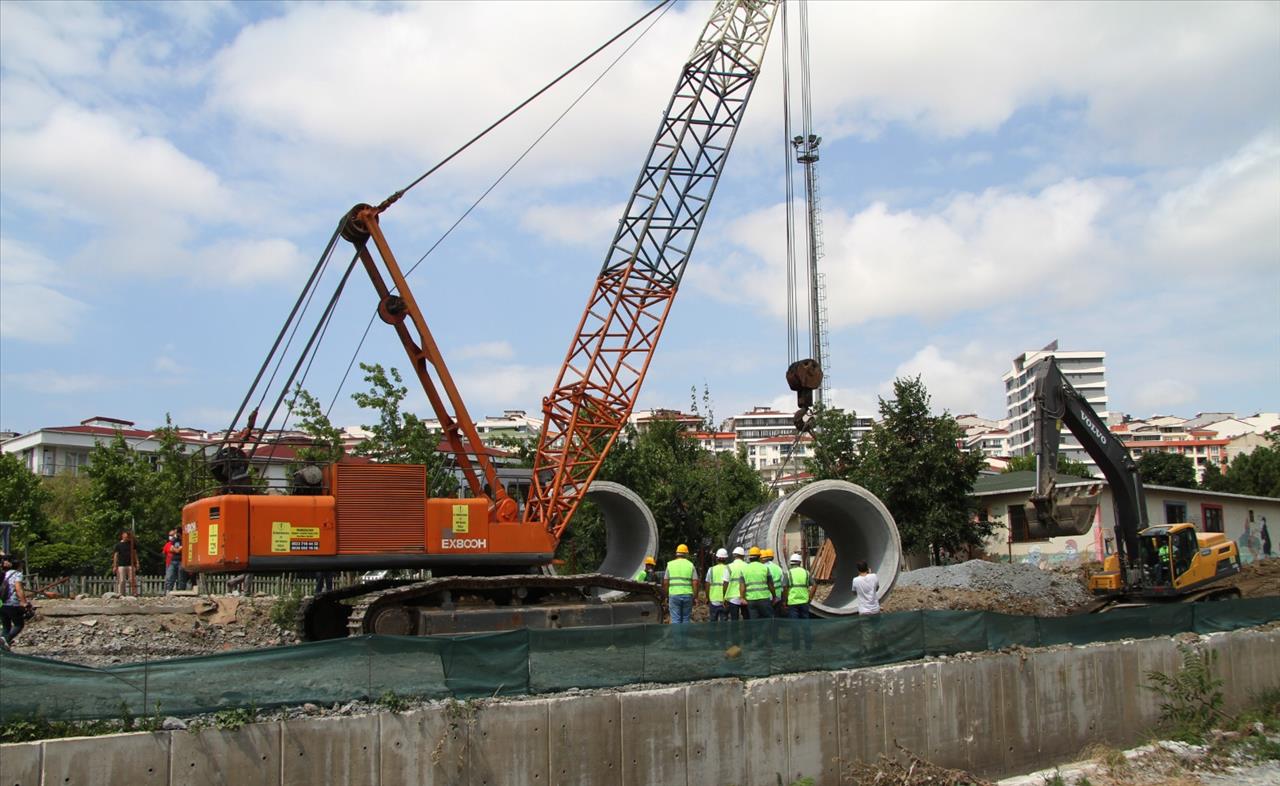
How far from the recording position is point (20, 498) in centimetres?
3912

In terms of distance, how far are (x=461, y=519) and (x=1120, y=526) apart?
44.2ft

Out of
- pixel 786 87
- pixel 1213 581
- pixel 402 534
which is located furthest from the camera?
pixel 786 87

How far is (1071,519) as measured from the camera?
1992 cm

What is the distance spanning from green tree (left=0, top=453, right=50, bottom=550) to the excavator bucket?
1268 inches

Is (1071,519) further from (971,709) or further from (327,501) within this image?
(327,501)

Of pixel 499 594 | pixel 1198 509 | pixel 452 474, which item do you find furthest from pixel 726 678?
pixel 1198 509

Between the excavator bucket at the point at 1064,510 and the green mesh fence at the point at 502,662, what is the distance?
605cm

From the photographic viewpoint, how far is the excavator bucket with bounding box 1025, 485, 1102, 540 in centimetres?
1991

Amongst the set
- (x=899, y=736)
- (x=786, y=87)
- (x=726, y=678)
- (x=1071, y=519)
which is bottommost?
(x=899, y=736)

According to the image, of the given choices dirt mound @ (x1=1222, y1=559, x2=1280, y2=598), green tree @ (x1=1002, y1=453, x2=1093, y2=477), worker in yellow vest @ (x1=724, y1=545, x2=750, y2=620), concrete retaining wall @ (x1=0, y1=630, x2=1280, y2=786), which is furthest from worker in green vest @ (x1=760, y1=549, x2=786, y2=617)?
green tree @ (x1=1002, y1=453, x2=1093, y2=477)

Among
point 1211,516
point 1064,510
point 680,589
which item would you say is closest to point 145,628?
point 680,589

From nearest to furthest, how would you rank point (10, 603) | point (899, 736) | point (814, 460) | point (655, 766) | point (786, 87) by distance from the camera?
point (655, 766), point (899, 736), point (10, 603), point (786, 87), point (814, 460)

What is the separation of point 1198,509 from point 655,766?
37.7m

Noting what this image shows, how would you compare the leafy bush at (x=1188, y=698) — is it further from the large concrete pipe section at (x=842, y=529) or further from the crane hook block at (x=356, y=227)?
the crane hook block at (x=356, y=227)
